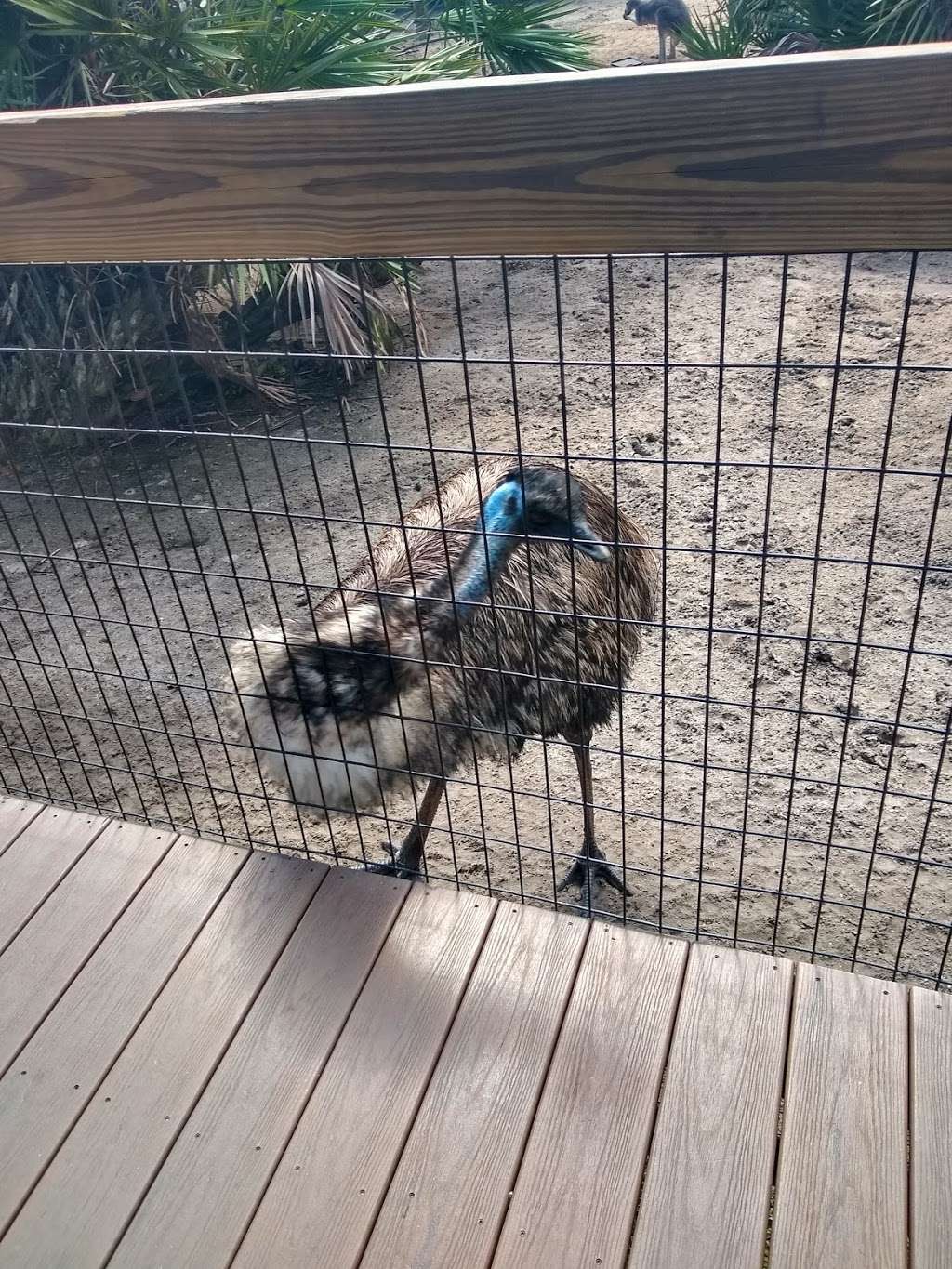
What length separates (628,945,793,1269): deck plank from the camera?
173 cm

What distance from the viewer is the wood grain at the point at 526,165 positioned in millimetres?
1232

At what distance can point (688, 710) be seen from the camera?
3877mm

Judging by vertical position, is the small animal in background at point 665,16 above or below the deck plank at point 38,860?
above

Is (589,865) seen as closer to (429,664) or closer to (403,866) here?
(403,866)

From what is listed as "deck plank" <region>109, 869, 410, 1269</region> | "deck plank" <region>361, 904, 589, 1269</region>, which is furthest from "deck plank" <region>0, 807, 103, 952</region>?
"deck plank" <region>361, 904, 589, 1269</region>

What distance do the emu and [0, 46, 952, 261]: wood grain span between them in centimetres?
64

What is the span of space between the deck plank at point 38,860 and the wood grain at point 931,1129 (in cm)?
184

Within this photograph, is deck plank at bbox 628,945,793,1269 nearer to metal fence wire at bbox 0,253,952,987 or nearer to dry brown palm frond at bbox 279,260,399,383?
metal fence wire at bbox 0,253,952,987

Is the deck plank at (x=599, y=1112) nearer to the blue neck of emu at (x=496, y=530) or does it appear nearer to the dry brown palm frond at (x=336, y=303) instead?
the blue neck of emu at (x=496, y=530)

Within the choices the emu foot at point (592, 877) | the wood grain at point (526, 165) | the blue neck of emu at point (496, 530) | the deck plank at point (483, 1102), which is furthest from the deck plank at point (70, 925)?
the wood grain at point (526, 165)

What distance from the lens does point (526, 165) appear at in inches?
54.8

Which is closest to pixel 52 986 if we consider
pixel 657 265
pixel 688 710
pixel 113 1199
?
pixel 113 1199

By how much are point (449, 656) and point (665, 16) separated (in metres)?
8.91

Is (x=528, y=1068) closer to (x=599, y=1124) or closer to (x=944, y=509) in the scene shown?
(x=599, y=1124)
